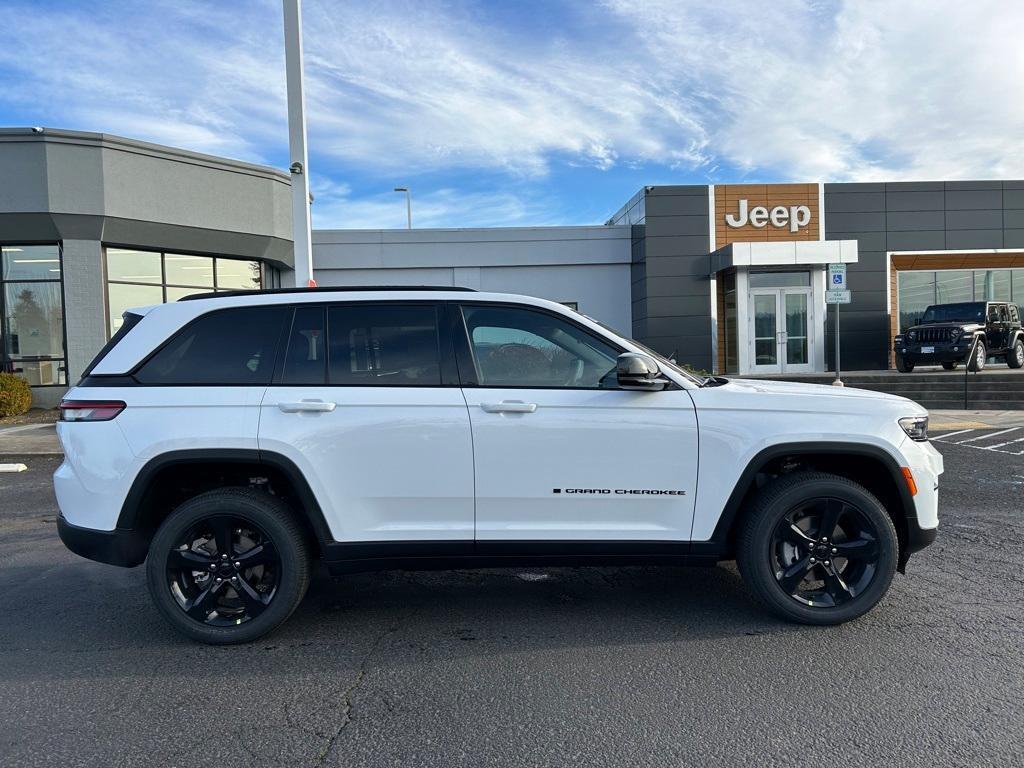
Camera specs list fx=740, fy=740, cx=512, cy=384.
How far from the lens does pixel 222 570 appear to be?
390 cm

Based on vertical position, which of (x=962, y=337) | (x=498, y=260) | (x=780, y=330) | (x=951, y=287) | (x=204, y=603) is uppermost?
(x=498, y=260)

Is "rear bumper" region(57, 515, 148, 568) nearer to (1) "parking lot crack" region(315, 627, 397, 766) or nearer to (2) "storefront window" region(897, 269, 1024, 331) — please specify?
(1) "parking lot crack" region(315, 627, 397, 766)

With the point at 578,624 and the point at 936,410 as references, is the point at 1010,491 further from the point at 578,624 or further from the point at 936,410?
the point at 936,410

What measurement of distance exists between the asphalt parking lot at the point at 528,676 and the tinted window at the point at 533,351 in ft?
4.54

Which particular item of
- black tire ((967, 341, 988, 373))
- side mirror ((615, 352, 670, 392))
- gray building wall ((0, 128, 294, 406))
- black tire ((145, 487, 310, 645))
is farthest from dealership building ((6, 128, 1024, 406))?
side mirror ((615, 352, 670, 392))

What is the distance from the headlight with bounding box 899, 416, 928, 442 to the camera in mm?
3961

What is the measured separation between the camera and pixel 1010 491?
7.59 metres

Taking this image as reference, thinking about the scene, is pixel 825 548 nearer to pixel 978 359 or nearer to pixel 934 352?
pixel 934 352

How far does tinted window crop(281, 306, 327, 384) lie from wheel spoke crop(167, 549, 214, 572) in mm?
1017

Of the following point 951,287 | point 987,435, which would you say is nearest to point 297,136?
point 987,435

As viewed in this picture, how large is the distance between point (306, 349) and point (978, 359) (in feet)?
63.3

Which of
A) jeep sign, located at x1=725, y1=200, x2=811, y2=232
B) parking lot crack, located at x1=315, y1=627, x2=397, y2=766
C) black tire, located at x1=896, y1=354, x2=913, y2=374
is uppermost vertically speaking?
jeep sign, located at x1=725, y1=200, x2=811, y2=232

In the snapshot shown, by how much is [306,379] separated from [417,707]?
174cm

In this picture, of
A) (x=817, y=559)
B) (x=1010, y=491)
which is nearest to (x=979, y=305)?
(x=1010, y=491)
